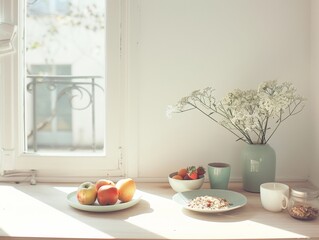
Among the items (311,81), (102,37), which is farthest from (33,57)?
(311,81)

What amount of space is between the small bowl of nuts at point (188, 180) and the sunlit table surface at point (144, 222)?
0.06 meters

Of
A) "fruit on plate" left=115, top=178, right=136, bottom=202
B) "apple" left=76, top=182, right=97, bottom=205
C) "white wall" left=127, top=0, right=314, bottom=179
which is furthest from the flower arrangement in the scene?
"apple" left=76, top=182, right=97, bottom=205

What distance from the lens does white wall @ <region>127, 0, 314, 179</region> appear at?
5.79 ft

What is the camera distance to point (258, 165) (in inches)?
63.4

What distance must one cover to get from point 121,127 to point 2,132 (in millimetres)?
567

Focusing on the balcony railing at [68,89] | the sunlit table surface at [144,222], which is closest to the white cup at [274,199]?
the sunlit table surface at [144,222]

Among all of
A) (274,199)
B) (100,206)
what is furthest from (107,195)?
(274,199)

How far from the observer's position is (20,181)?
182 cm

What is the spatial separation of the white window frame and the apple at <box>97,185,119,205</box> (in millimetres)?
395

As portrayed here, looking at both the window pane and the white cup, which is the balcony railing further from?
the white cup

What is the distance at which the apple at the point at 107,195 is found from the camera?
1411mm

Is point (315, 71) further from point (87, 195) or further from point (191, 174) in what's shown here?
point (87, 195)

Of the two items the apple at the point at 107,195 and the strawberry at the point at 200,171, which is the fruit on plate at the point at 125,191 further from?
the strawberry at the point at 200,171

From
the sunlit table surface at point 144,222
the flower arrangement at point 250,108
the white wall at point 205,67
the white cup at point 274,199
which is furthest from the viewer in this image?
the white wall at point 205,67
